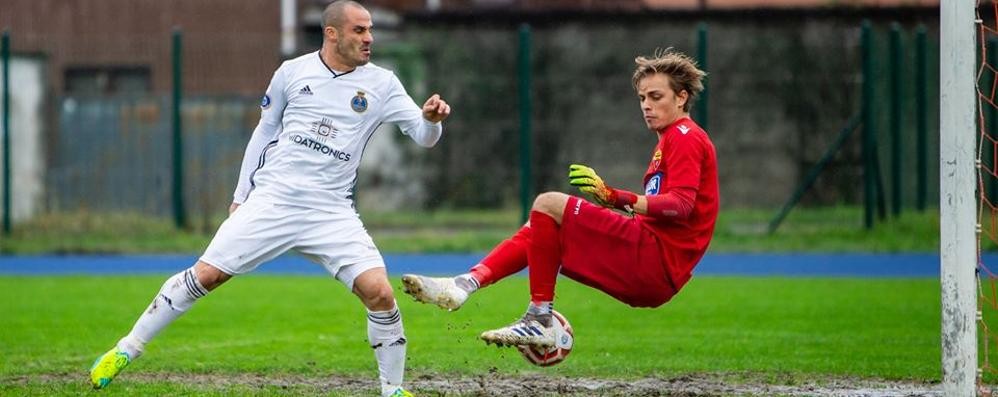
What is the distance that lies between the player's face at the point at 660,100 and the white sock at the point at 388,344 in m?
1.72

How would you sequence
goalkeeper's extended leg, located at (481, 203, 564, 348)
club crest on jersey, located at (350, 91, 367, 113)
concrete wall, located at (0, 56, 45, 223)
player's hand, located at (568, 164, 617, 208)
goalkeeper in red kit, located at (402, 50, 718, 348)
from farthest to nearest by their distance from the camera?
concrete wall, located at (0, 56, 45, 223)
club crest on jersey, located at (350, 91, 367, 113)
goalkeeper's extended leg, located at (481, 203, 564, 348)
goalkeeper in red kit, located at (402, 50, 718, 348)
player's hand, located at (568, 164, 617, 208)

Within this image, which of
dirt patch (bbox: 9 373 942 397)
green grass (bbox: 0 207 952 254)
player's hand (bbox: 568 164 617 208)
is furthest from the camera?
green grass (bbox: 0 207 952 254)

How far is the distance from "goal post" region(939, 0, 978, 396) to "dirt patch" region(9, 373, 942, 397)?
1.26m

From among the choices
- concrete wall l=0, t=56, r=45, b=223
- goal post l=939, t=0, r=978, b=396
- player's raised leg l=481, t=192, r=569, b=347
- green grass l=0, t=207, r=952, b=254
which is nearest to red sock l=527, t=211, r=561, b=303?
player's raised leg l=481, t=192, r=569, b=347

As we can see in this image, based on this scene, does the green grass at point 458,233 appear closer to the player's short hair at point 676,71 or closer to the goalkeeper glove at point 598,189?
the player's short hair at point 676,71

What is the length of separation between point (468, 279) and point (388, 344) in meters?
0.61

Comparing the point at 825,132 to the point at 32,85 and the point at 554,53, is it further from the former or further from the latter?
the point at 32,85

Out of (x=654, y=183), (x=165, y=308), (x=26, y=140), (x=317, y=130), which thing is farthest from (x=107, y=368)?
(x=26, y=140)

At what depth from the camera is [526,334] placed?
7.58 metres

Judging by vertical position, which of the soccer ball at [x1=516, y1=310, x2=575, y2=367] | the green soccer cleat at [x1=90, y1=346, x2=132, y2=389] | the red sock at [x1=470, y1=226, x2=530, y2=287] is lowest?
the green soccer cleat at [x1=90, y1=346, x2=132, y2=389]

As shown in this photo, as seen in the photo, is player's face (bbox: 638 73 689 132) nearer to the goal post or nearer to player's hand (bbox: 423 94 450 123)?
player's hand (bbox: 423 94 450 123)

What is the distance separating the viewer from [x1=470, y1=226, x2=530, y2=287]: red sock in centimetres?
789

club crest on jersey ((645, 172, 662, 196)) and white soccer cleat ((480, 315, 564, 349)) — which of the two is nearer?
white soccer cleat ((480, 315, 564, 349))

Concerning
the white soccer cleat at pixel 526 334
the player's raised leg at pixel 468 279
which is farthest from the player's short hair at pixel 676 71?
the white soccer cleat at pixel 526 334
